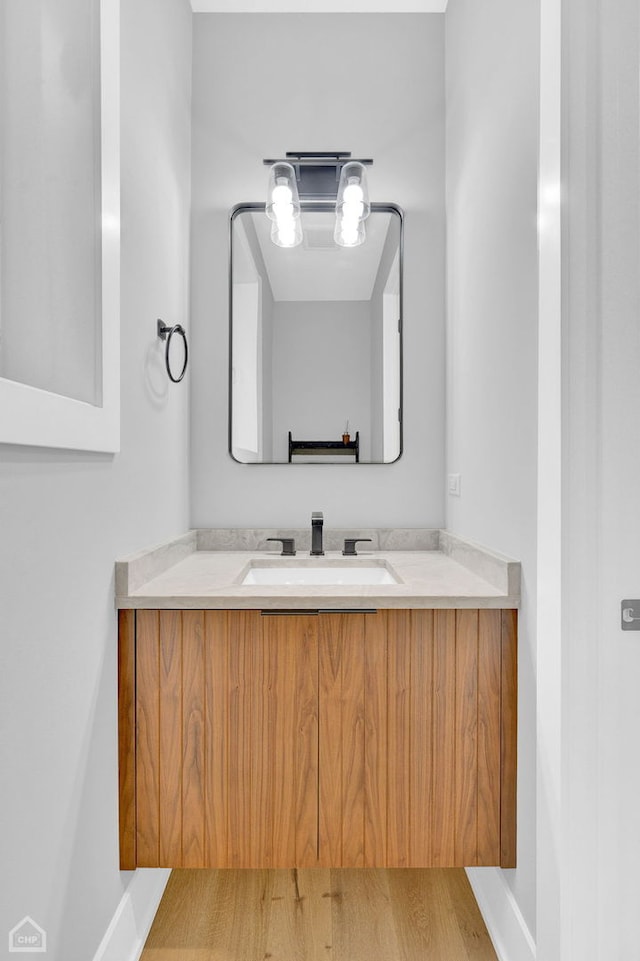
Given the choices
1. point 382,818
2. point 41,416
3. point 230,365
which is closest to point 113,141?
point 41,416

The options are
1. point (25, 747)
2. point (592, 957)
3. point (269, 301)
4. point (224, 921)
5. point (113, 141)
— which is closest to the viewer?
point (25, 747)

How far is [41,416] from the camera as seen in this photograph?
961mm

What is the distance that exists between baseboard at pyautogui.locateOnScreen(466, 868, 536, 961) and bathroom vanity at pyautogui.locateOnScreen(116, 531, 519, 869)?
0.12m

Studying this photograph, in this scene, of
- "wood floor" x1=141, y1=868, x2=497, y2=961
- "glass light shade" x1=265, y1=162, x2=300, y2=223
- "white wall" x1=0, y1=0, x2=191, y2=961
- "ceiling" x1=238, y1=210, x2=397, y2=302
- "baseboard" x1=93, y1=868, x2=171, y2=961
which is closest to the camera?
"white wall" x1=0, y1=0, x2=191, y2=961

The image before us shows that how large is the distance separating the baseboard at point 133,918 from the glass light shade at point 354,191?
6.65 ft

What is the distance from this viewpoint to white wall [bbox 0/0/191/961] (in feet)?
3.02

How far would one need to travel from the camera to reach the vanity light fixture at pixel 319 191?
2.00m

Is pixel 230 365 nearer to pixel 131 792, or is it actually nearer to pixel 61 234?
pixel 61 234

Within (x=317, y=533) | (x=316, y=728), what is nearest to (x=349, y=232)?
(x=317, y=533)

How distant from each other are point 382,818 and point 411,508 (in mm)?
1033

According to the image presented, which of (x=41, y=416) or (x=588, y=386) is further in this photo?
(x=588, y=386)

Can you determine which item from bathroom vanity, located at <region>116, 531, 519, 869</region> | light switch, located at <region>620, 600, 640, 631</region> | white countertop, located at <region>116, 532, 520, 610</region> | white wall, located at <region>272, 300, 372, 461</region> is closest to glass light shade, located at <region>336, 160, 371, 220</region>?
white wall, located at <region>272, 300, 372, 461</region>

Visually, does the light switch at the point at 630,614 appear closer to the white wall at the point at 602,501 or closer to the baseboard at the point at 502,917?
the white wall at the point at 602,501

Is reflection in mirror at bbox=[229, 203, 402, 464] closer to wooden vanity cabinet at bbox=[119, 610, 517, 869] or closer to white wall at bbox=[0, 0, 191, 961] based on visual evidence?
white wall at bbox=[0, 0, 191, 961]
